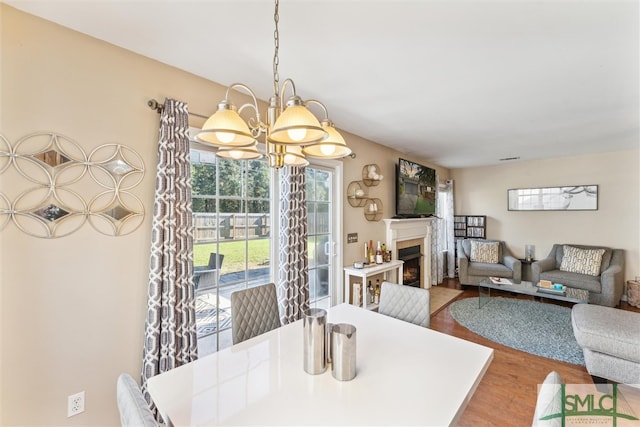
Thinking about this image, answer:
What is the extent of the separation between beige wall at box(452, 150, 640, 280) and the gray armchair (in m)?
0.54

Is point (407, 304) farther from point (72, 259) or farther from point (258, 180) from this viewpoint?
point (72, 259)

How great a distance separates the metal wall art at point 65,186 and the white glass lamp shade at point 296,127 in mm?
1205

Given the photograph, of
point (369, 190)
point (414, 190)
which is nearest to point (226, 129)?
point (369, 190)

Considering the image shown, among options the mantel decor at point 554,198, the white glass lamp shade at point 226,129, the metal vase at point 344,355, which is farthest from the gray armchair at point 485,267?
the white glass lamp shade at point 226,129

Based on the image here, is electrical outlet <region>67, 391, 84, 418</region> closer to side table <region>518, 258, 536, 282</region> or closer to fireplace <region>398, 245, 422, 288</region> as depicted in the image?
fireplace <region>398, 245, 422, 288</region>

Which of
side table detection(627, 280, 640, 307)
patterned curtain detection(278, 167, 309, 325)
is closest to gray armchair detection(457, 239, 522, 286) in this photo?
side table detection(627, 280, 640, 307)

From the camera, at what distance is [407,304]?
2.04 m

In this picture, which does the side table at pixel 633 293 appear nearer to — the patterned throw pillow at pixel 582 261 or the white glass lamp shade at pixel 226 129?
the patterned throw pillow at pixel 582 261

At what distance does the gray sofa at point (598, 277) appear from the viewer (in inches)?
153

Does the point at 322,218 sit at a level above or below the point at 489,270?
above

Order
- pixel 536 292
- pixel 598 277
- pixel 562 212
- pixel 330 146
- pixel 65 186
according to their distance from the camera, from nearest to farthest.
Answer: pixel 330 146, pixel 65 186, pixel 536 292, pixel 598 277, pixel 562 212

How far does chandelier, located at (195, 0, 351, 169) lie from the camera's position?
1035mm

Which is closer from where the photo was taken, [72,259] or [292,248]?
[72,259]

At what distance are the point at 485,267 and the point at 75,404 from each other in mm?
5495
